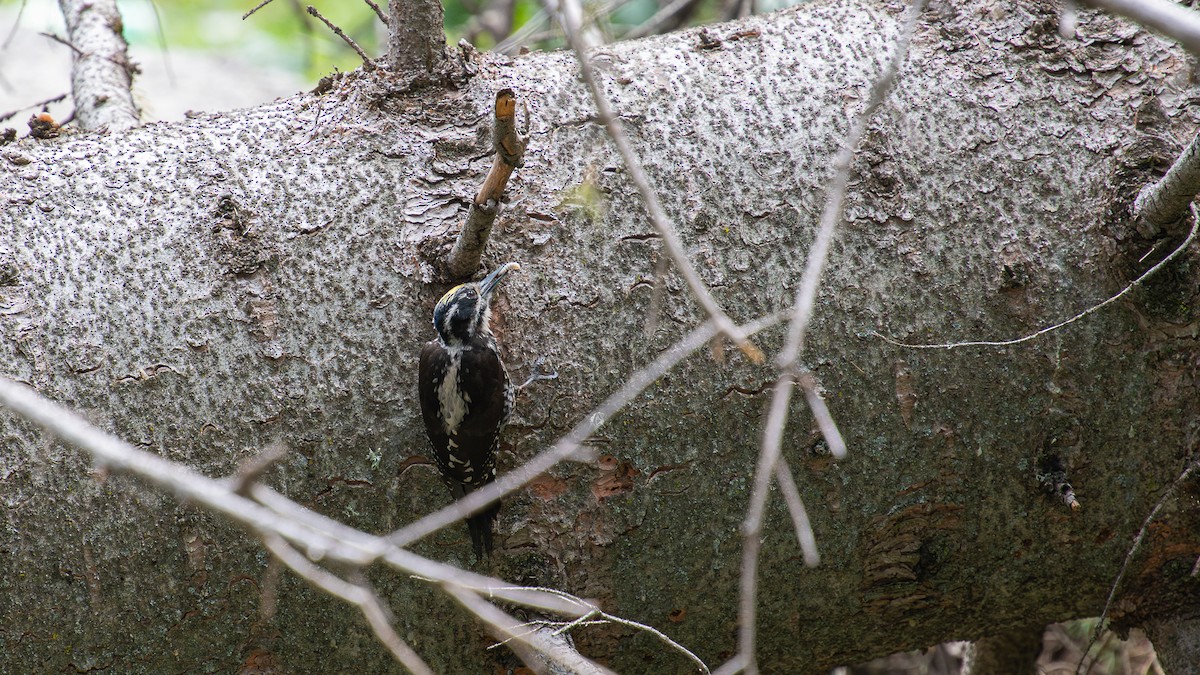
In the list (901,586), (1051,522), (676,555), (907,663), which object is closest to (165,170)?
(676,555)

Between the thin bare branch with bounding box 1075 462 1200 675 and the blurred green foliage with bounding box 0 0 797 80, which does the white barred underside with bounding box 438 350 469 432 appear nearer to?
the thin bare branch with bounding box 1075 462 1200 675

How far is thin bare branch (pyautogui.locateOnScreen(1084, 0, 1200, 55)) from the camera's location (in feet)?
2.87

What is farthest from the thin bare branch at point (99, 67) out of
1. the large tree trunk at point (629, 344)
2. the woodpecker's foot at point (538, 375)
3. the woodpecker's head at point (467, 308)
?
the woodpecker's foot at point (538, 375)

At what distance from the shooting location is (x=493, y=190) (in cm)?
166

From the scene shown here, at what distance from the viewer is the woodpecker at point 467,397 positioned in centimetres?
193

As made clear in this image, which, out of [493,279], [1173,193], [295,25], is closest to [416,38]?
[493,279]

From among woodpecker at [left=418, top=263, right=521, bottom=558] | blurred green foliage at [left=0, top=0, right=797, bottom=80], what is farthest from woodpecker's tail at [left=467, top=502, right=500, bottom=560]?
blurred green foliage at [left=0, top=0, right=797, bottom=80]

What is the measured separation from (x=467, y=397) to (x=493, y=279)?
0.36 m

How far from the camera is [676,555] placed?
6.56ft

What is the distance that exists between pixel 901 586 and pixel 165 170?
182 centimetres

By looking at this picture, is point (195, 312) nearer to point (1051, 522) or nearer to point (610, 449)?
point (610, 449)

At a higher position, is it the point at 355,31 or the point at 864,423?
the point at 355,31

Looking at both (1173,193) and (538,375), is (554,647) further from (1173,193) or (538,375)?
(1173,193)

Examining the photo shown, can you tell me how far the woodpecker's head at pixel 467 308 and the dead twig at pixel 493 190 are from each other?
0.04m
